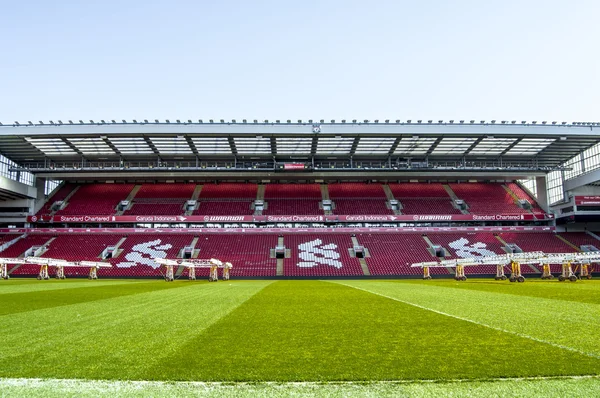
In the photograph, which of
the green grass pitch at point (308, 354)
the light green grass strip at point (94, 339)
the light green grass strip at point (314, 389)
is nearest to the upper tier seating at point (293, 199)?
the light green grass strip at point (94, 339)

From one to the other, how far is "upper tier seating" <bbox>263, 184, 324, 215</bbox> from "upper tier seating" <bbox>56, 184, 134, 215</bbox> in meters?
17.6

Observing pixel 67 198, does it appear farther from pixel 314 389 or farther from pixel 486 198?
pixel 314 389

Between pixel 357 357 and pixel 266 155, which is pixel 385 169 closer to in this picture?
pixel 266 155

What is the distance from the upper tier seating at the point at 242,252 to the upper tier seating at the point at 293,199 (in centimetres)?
392

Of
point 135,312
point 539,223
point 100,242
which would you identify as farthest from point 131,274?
point 539,223

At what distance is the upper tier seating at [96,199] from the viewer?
4853cm

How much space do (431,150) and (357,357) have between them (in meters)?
44.9

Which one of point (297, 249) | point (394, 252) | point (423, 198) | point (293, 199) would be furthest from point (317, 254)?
point (423, 198)

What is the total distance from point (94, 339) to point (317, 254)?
124 feet

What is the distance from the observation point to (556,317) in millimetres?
7699

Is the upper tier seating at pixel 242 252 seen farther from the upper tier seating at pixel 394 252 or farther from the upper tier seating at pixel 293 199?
the upper tier seating at pixel 394 252

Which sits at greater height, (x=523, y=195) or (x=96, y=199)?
(x=96, y=199)

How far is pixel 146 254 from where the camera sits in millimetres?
42812

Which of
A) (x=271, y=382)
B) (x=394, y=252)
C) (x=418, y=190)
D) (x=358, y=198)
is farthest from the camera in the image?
(x=418, y=190)
